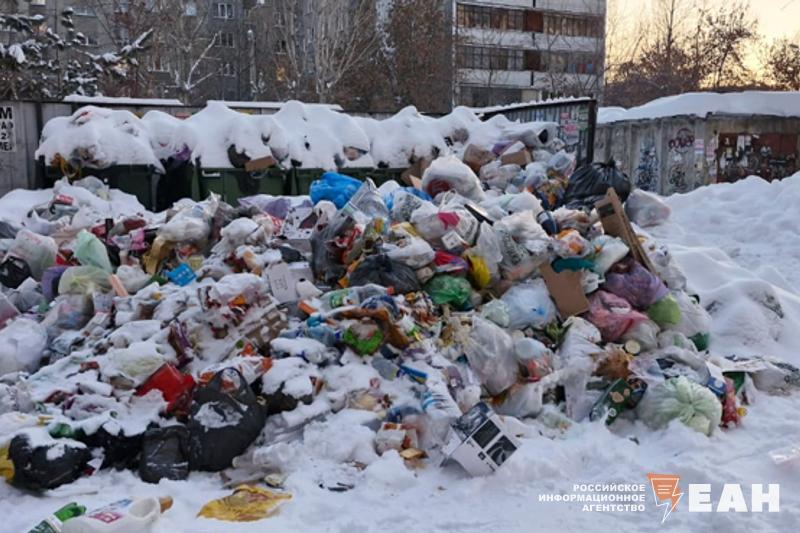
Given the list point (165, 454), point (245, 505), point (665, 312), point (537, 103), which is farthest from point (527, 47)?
point (245, 505)

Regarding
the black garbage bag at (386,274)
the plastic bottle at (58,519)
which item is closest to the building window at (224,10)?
the black garbage bag at (386,274)

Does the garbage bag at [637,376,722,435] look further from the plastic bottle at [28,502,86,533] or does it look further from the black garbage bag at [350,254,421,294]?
the plastic bottle at [28,502,86,533]

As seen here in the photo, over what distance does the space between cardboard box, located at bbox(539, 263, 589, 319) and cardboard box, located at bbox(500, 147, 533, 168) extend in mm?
4649

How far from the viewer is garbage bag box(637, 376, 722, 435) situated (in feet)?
12.0

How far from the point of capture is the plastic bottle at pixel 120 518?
2.52m

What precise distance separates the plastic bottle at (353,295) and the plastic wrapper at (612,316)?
140cm

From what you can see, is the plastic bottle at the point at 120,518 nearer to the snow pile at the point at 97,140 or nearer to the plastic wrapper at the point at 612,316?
the plastic wrapper at the point at 612,316

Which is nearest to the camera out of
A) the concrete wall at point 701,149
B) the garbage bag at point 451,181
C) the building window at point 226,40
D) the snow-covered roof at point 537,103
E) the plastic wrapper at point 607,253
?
the plastic wrapper at point 607,253

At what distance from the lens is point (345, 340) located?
13.1ft

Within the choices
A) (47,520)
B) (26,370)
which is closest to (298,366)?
(47,520)

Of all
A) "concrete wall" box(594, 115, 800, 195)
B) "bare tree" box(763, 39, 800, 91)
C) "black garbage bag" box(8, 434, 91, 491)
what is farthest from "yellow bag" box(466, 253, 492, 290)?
"bare tree" box(763, 39, 800, 91)

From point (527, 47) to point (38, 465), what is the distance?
34.3 meters

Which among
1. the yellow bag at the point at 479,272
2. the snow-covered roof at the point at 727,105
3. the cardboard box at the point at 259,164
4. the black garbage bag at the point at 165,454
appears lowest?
the black garbage bag at the point at 165,454

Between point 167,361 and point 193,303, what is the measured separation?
1.94 feet
